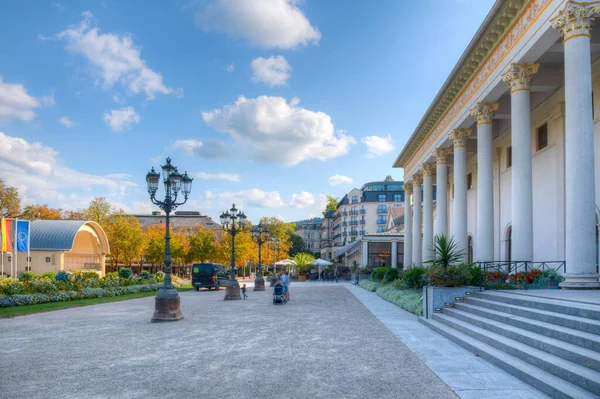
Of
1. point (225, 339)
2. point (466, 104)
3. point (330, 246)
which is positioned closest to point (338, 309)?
point (225, 339)

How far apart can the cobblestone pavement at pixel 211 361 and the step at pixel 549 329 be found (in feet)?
7.31

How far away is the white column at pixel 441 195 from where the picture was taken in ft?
82.6

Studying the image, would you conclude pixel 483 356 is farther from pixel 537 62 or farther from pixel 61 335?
pixel 537 62

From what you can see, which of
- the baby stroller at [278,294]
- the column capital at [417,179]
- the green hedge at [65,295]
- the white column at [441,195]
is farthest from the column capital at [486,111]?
the green hedge at [65,295]

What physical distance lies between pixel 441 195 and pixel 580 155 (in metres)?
14.6

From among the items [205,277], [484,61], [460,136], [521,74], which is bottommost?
[205,277]

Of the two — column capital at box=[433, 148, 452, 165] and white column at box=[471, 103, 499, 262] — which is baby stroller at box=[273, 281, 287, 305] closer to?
white column at box=[471, 103, 499, 262]

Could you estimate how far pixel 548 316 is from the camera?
8.25m

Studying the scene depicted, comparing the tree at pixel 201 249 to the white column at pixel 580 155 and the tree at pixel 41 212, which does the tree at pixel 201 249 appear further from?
the white column at pixel 580 155

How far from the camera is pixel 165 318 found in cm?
1417

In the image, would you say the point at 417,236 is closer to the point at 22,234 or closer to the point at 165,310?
the point at 165,310

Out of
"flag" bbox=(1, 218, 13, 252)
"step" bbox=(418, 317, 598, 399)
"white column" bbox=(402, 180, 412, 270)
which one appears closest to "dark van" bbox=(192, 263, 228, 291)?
"flag" bbox=(1, 218, 13, 252)

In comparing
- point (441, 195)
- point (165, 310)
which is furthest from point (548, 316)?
point (441, 195)

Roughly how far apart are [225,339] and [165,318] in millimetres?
4338
